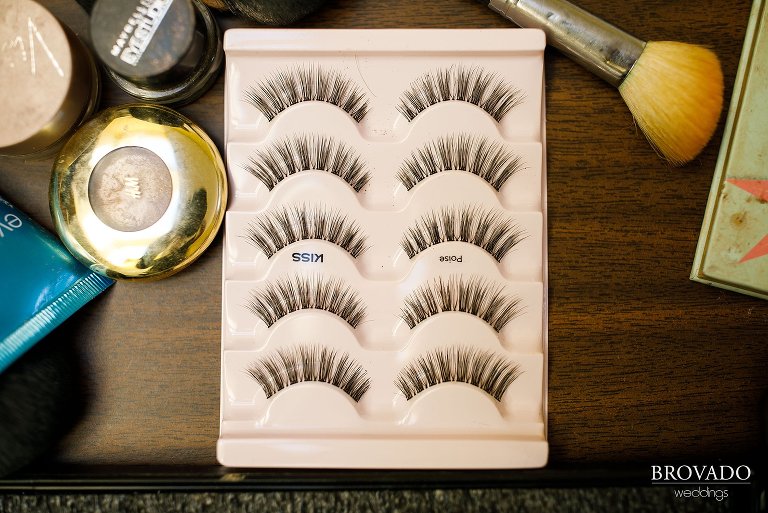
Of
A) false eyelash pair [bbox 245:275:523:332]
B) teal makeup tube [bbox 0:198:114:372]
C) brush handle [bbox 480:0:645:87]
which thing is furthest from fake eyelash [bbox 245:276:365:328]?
brush handle [bbox 480:0:645:87]

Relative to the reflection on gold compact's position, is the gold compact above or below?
below

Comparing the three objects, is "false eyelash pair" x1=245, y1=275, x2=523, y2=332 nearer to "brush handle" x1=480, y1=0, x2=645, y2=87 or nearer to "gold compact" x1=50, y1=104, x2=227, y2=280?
"gold compact" x1=50, y1=104, x2=227, y2=280

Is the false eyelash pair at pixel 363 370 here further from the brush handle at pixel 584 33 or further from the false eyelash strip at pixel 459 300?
the brush handle at pixel 584 33

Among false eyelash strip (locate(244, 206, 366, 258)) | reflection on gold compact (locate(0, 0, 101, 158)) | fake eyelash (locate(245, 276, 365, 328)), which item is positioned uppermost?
reflection on gold compact (locate(0, 0, 101, 158))

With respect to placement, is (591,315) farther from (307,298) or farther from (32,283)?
(32,283)

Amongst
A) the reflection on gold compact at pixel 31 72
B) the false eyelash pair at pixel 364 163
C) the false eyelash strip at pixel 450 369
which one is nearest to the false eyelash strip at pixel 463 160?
the false eyelash pair at pixel 364 163

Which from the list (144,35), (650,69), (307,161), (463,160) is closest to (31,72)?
(144,35)
